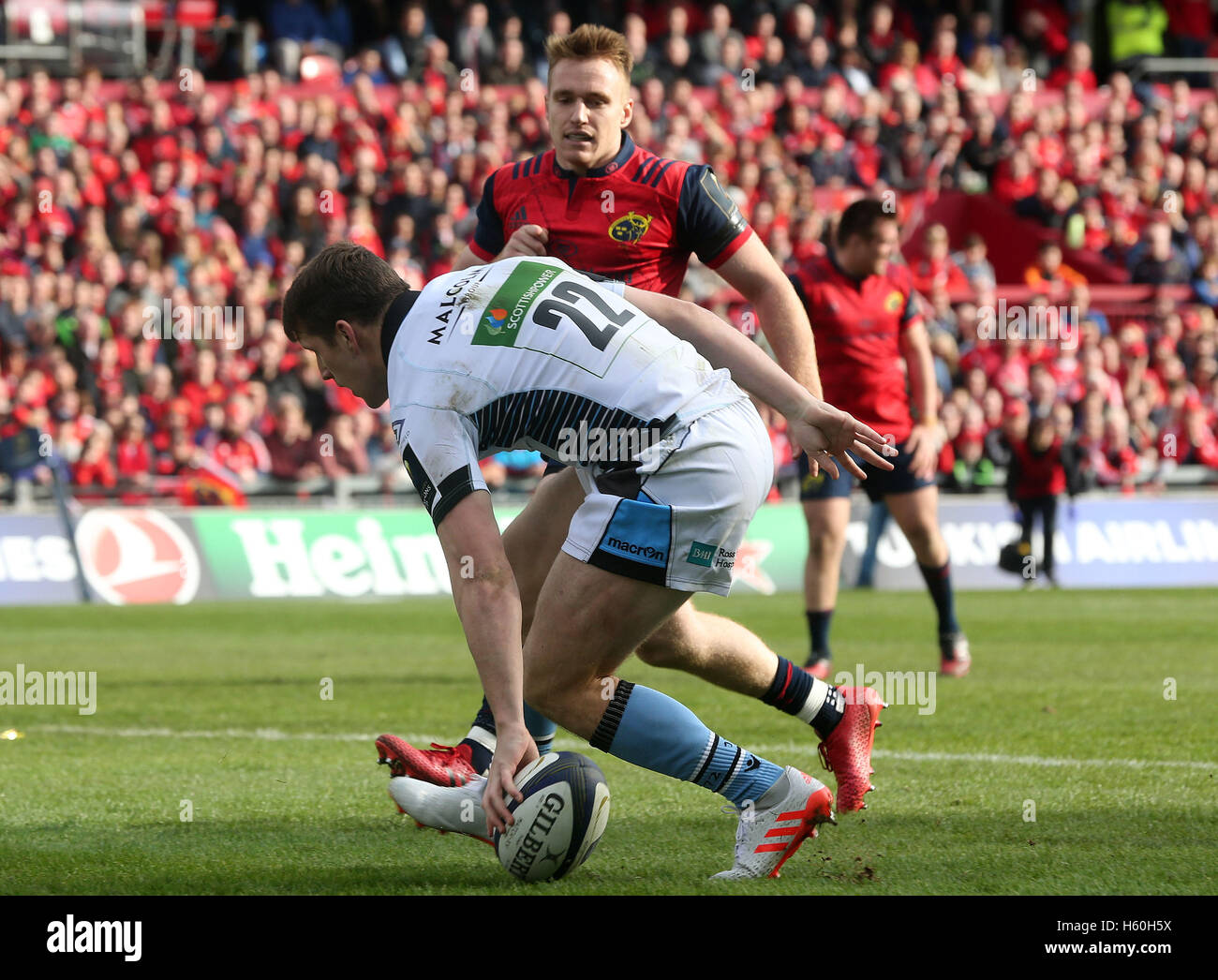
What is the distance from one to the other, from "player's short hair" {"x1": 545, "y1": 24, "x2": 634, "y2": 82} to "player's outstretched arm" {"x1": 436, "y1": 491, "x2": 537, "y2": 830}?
2156mm

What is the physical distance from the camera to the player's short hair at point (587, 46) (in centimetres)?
570

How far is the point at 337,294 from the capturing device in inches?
173

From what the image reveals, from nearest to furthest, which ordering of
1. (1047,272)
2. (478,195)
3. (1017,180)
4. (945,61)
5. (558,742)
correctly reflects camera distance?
(558,742) → (478,195) → (1047,272) → (1017,180) → (945,61)

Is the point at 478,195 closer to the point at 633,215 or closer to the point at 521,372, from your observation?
the point at 633,215

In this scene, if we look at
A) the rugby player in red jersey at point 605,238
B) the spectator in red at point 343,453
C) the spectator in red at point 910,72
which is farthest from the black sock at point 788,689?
the spectator in red at point 910,72

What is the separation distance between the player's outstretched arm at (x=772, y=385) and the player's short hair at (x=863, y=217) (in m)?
4.77

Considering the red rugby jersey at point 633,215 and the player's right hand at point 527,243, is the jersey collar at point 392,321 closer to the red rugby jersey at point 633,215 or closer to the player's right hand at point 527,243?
the player's right hand at point 527,243

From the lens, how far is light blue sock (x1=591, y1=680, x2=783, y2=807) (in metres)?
4.56

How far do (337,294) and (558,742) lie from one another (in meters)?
3.67

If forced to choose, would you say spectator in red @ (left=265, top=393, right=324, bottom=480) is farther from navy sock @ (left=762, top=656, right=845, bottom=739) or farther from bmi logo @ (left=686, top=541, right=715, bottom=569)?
bmi logo @ (left=686, top=541, right=715, bottom=569)

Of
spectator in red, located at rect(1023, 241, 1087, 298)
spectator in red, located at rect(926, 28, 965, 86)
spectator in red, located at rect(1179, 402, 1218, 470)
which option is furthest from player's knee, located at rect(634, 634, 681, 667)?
spectator in red, located at rect(926, 28, 965, 86)

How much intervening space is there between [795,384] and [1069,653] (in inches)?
289

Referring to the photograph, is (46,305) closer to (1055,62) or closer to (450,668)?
(450,668)

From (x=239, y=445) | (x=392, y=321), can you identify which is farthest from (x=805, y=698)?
(x=239, y=445)
